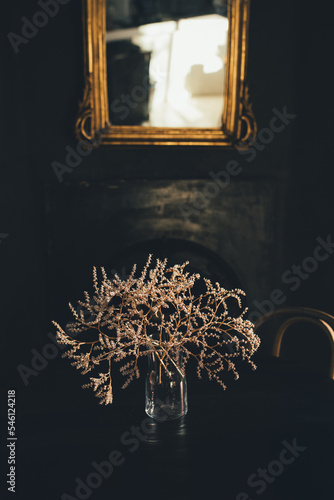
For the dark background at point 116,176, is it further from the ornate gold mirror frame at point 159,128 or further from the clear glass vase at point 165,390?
the clear glass vase at point 165,390

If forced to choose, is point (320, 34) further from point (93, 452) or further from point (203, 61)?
point (93, 452)

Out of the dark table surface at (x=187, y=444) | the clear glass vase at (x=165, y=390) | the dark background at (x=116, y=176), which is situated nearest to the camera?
the dark table surface at (x=187, y=444)

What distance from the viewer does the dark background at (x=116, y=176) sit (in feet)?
6.82

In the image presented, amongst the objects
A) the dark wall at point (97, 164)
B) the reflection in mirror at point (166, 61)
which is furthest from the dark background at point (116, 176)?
the reflection in mirror at point (166, 61)

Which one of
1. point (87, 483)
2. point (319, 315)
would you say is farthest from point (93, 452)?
point (319, 315)

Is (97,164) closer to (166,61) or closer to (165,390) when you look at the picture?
(166,61)

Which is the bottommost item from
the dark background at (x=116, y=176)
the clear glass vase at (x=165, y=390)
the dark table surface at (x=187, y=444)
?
the dark table surface at (x=187, y=444)

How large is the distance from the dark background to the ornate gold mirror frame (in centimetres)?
6

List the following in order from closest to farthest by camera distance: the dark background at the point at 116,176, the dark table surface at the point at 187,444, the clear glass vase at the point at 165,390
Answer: the dark table surface at the point at 187,444, the clear glass vase at the point at 165,390, the dark background at the point at 116,176

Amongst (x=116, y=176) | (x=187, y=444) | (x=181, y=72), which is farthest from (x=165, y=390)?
(x=181, y=72)

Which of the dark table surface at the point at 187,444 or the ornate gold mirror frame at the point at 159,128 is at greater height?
the ornate gold mirror frame at the point at 159,128

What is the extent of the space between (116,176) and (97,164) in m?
0.12

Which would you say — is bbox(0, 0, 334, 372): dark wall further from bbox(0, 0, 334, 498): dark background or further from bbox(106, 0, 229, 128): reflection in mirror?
bbox(106, 0, 229, 128): reflection in mirror

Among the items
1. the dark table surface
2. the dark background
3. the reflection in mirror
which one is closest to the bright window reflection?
the reflection in mirror
